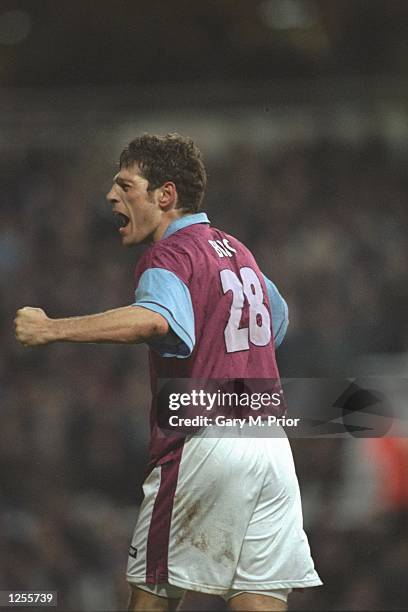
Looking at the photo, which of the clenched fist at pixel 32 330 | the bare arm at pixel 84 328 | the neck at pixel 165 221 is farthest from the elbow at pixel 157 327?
the neck at pixel 165 221

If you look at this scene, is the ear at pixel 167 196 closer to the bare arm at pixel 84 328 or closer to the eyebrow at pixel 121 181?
the eyebrow at pixel 121 181

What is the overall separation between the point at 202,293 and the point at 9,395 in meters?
1.19

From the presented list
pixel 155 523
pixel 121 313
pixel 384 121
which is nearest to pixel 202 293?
pixel 121 313

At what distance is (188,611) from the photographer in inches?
96.0

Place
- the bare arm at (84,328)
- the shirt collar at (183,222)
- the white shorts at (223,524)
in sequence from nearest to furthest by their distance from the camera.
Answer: the bare arm at (84,328) < the white shorts at (223,524) < the shirt collar at (183,222)

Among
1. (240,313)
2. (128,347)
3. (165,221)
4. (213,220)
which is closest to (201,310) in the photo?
(240,313)

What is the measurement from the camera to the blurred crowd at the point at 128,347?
2.46 meters

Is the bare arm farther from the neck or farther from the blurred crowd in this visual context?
the blurred crowd

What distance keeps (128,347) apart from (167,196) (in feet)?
3.58

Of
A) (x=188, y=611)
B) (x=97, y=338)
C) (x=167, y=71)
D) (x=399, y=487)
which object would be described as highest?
(x=167, y=71)

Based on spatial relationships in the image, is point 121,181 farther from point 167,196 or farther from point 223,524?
point 223,524

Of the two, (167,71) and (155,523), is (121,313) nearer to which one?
(155,523)

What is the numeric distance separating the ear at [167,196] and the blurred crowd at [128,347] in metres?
0.88

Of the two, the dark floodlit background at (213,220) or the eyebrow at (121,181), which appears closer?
the eyebrow at (121,181)
